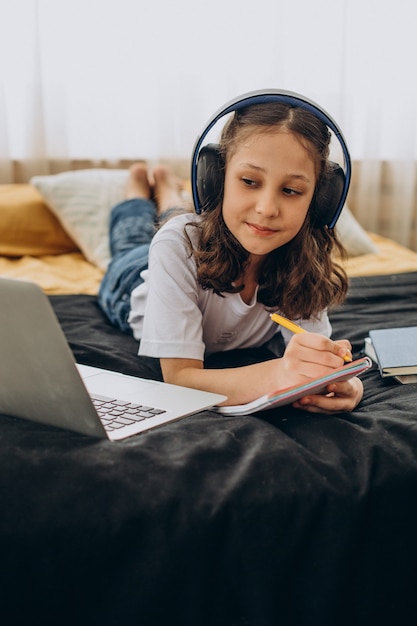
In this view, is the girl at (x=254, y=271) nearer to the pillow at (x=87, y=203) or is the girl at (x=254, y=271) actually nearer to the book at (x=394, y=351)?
the book at (x=394, y=351)

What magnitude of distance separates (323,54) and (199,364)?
2013mm

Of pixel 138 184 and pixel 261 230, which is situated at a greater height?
pixel 261 230

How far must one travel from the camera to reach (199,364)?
113cm

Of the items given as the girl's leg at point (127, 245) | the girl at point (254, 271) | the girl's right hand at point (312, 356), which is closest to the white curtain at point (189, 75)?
the girl's leg at point (127, 245)

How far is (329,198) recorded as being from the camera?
1124 mm

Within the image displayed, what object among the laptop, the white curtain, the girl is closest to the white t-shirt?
the girl

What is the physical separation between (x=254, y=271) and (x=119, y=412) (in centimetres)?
44

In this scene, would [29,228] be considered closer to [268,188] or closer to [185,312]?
[185,312]

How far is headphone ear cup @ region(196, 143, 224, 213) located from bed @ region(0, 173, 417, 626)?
435 millimetres

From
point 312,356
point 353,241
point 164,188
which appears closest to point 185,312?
point 312,356

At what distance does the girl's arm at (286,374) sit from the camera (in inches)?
36.3

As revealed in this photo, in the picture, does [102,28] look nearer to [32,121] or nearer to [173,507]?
Answer: [32,121]

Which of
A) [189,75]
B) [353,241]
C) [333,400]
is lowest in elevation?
[353,241]

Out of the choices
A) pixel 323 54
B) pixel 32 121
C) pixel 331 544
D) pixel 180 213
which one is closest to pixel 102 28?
pixel 32 121
